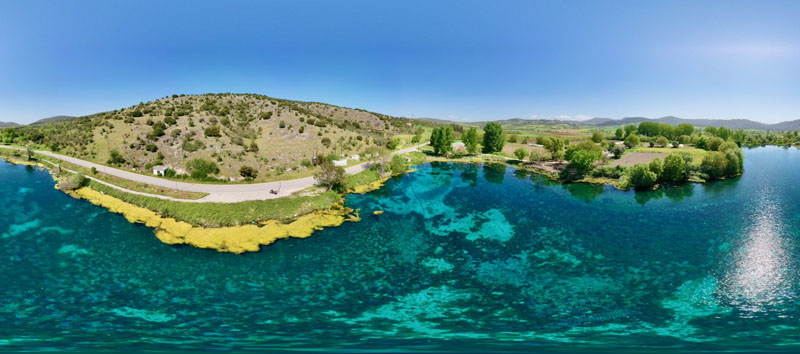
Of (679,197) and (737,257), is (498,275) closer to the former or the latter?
(737,257)

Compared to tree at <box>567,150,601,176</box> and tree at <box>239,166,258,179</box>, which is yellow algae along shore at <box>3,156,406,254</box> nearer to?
tree at <box>239,166,258,179</box>

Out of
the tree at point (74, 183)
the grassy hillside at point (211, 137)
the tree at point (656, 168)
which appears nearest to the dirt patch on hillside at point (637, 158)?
the tree at point (656, 168)

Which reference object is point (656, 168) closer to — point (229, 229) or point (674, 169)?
point (674, 169)

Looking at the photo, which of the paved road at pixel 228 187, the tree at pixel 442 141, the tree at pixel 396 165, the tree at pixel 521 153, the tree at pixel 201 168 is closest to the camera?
the paved road at pixel 228 187

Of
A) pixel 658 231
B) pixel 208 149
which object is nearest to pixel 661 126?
pixel 658 231

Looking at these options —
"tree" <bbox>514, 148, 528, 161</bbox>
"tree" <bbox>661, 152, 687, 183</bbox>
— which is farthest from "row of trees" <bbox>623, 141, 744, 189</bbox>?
"tree" <bbox>514, 148, 528, 161</bbox>

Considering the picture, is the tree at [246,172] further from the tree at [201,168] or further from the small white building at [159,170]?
the small white building at [159,170]
